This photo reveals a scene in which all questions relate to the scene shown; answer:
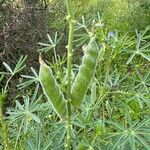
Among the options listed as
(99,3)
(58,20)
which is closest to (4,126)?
(58,20)

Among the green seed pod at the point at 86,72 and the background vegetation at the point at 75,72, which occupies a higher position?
the green seed pod at the point at 86,72

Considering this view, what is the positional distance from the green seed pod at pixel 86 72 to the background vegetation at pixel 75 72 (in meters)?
0.09

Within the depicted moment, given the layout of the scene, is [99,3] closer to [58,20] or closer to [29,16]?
[58,20]

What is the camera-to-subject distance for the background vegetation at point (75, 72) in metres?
1.71

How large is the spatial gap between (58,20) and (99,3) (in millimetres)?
1587

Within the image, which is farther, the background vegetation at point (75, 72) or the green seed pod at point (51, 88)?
the background vegetation at point (75, 72)

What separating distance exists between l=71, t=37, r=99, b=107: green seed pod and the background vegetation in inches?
3.6

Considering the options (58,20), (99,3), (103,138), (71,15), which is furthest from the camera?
(99,3)

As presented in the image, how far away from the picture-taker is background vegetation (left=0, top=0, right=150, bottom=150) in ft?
5.62

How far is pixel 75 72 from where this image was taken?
2.16m

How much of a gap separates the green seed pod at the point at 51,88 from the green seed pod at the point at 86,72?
0.04 meters

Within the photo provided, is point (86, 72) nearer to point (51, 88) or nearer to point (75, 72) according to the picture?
point (51, 88)

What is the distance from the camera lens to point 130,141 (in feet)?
A: 5.33

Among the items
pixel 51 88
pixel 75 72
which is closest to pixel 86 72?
pixel 51 88
